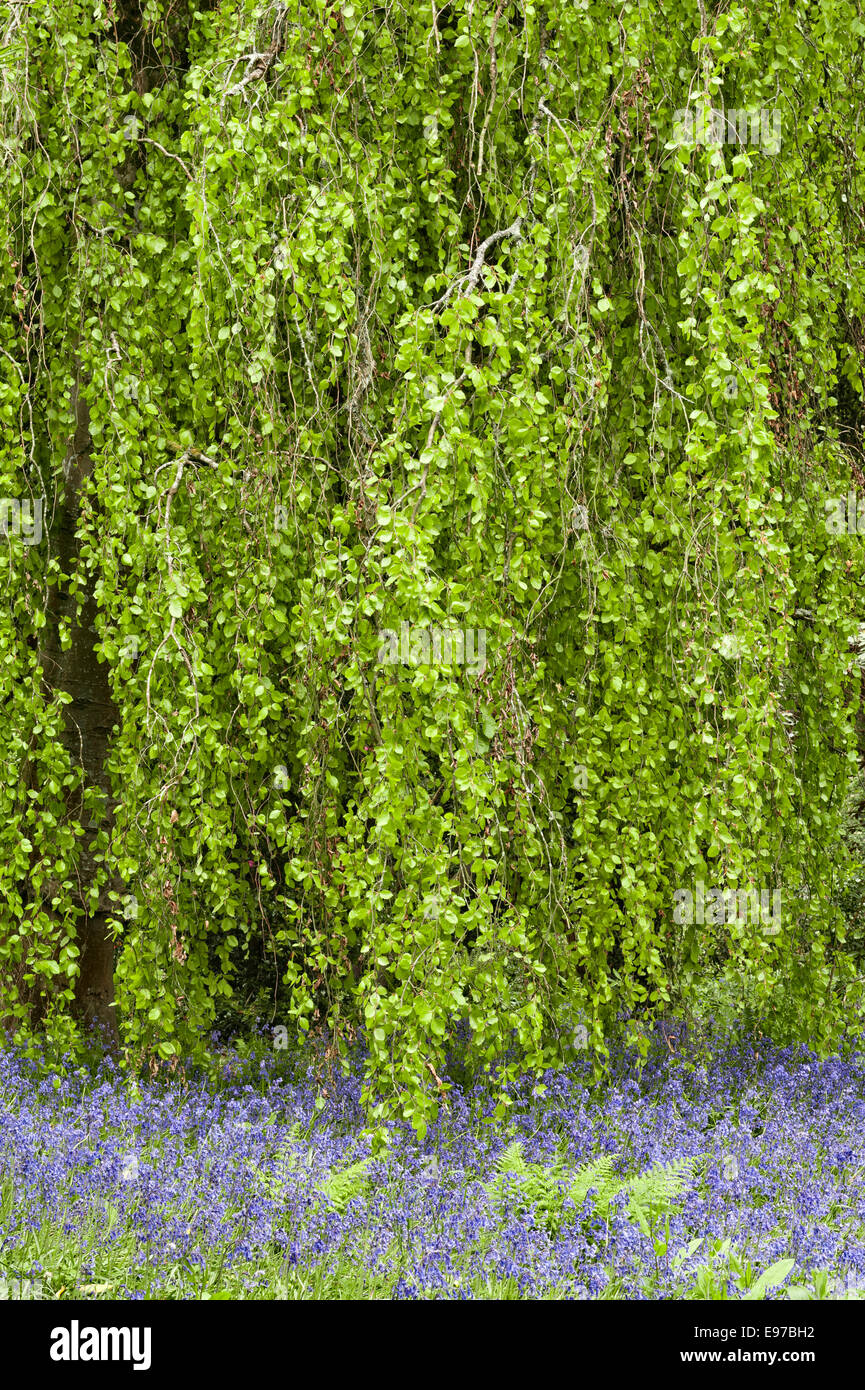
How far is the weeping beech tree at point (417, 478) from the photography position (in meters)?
2.81

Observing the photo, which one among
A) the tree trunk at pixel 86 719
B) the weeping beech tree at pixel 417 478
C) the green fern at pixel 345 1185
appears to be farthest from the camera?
the tree trunk at pixel 86 719

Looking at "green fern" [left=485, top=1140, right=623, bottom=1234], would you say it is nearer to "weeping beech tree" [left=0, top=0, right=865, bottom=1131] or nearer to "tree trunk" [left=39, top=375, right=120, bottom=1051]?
"weeping beech tree" [left=0, top=0, right=865, bottom=1131]

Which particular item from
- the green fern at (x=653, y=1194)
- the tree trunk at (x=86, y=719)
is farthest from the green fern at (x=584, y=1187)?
the tree trunk at (x=86, y=719)

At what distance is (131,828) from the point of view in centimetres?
309

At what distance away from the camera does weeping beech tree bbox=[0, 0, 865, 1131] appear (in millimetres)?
2814

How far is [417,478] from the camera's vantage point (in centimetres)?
273

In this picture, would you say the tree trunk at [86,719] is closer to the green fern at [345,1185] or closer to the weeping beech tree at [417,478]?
the weeping beech tree at [417,478]

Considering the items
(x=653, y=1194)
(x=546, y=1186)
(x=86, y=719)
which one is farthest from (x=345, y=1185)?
(x=86, y=719)

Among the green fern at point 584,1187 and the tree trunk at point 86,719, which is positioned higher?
the tree trunk at point 86,719

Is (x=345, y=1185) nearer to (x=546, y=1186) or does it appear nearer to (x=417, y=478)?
(x=546, y=1186)
